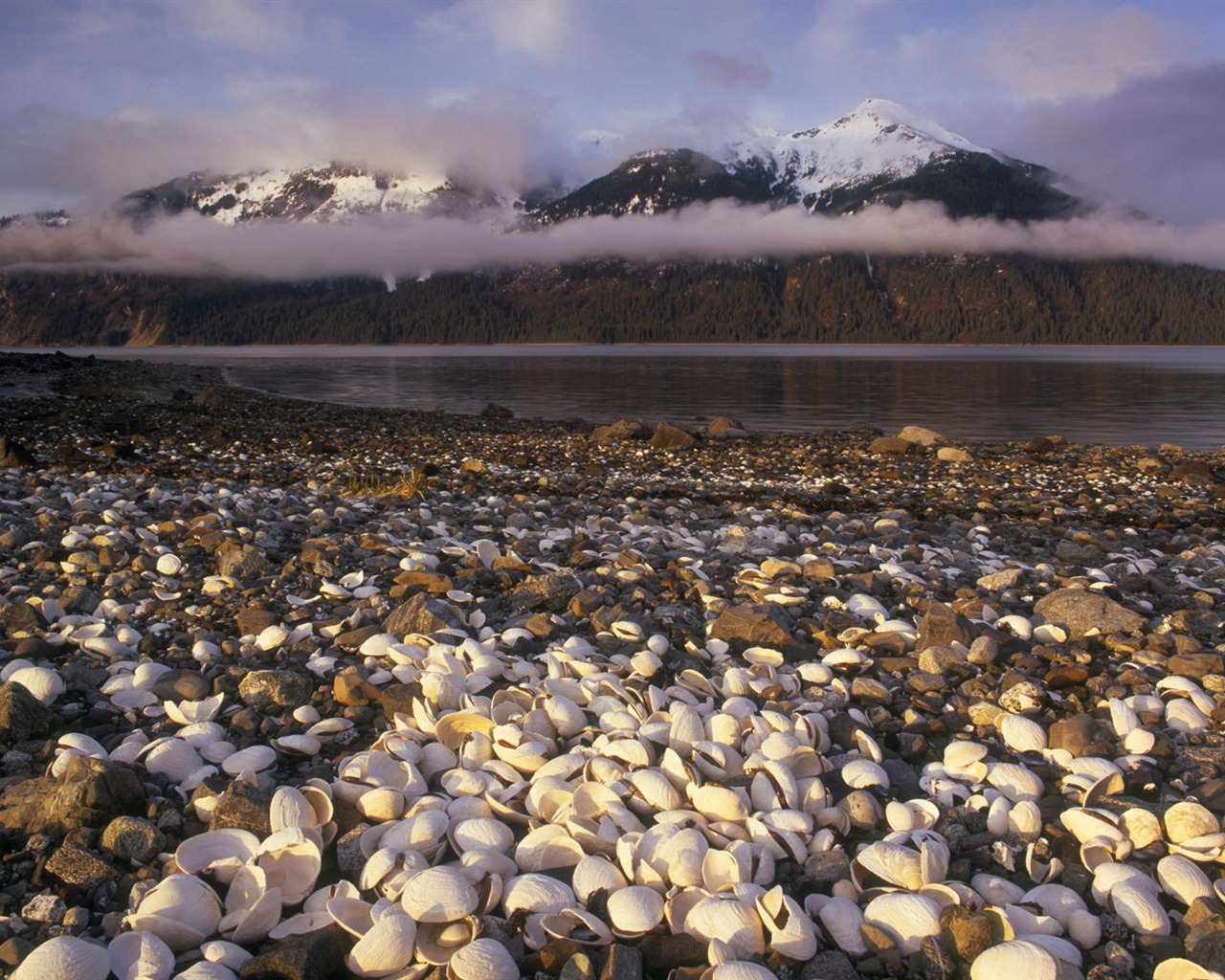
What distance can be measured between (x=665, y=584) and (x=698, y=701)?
1741 millimetres

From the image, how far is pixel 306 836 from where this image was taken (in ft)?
8.53

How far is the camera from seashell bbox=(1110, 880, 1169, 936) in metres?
2.41

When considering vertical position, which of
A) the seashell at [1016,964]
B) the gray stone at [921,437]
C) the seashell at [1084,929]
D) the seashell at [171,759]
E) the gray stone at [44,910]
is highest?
the seashell at [171,759]

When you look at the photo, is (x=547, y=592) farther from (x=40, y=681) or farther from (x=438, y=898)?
(x=438, y=898)

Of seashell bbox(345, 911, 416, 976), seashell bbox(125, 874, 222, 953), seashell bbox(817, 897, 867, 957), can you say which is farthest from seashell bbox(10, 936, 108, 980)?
seashell bbox(817, 897, 867, 957)

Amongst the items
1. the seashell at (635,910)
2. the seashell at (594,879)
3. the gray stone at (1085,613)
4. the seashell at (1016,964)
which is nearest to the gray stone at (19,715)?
the seashell at (594,879)

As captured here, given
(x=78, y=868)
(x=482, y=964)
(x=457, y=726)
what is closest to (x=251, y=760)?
(x=78, y=868)

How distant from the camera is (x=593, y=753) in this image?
316cm

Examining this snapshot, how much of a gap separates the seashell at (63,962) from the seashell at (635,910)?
1398 millimetres

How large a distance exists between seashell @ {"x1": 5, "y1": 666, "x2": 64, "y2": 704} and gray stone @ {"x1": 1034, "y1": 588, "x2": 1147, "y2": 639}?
533 centimetres

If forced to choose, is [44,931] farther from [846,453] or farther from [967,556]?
[846,453]

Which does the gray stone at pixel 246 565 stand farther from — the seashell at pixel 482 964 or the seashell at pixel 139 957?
the seashell at pixel 482 964

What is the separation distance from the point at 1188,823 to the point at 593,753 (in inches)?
83.2

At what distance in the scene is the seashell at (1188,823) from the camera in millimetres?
2727
